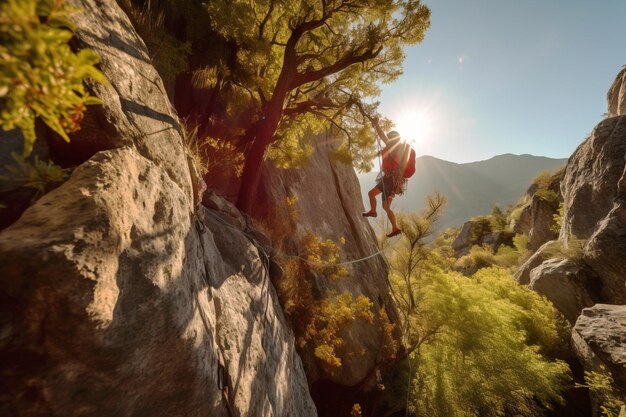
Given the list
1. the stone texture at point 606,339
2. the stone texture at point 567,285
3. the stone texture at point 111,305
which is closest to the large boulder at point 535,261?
the stone texture at point 567,285

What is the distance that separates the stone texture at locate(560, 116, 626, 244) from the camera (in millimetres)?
11055

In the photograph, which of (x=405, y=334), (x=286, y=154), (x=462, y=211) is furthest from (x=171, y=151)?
(x=462, y=211)

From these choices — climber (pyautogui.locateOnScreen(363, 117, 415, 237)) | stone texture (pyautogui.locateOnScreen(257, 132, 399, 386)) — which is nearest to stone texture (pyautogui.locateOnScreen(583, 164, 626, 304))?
stone texture (pyautogui.locateOnScreen(257, 132, 399, 386))

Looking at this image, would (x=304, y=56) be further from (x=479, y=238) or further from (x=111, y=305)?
(x=479, y=238)

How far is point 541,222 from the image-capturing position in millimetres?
20891

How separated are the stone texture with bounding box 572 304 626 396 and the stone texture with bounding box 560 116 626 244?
4961mm

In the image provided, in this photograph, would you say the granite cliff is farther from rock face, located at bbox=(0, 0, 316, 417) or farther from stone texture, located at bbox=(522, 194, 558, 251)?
stone texture, located at bbox=(522, 194, 558, 251)

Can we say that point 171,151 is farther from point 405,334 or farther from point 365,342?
point 405,334

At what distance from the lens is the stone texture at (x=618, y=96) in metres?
13.9

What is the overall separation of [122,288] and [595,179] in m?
17.8

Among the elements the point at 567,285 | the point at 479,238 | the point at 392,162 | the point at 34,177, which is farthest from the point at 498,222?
the point at 34,177

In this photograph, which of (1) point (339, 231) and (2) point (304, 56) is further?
(1) point (339, 231)

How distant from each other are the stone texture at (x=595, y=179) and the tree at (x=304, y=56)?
37.8 ft

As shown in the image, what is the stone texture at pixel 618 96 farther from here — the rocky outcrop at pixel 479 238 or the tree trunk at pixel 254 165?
the tree trunk at pixel 254 165
